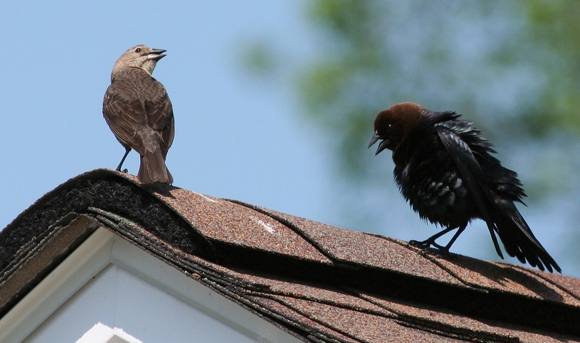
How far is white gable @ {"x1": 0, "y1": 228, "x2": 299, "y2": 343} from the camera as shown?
2.57 meters

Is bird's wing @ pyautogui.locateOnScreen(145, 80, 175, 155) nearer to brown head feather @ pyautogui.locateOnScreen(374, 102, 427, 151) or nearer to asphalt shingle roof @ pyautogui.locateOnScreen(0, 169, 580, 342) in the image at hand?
asphalt shingle roof @ pyautogui.locateOnScreen(0, 169, 580, 342)

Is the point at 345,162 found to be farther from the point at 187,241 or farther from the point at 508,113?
the point at 187,241

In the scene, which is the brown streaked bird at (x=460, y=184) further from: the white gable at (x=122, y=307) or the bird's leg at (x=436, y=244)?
the white gable at (x=122, y=307)

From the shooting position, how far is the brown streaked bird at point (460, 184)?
4590mm

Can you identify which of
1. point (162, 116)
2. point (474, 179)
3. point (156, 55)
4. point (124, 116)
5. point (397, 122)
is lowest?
point (124, 116)

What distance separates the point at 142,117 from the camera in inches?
178

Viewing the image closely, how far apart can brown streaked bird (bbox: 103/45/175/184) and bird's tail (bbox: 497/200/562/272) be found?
1.69 m

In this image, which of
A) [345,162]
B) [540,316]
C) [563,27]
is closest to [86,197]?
[540,316]

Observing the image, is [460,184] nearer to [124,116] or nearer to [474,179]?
[474,179]

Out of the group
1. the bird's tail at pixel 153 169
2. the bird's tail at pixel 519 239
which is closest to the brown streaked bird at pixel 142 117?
the bird's tail at pixel 153 169

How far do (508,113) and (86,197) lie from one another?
993 centimetres

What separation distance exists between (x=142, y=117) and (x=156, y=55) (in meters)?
2.72

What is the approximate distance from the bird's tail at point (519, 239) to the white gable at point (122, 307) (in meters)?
2.34

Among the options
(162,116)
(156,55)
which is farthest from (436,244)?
(156,55)
